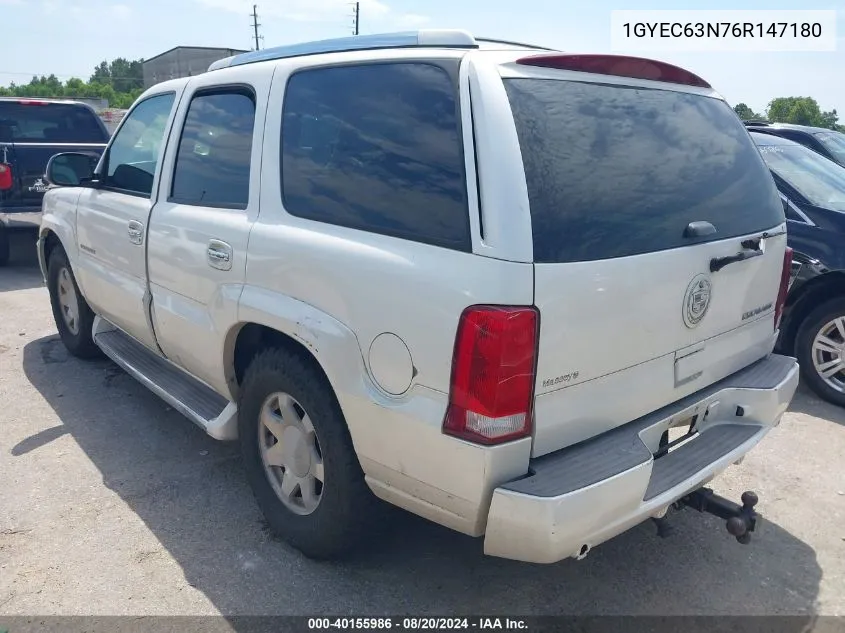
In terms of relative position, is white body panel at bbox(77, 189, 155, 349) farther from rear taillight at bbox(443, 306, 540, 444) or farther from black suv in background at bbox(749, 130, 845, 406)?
black suv in background at bbox(749, 130, 845, 406)

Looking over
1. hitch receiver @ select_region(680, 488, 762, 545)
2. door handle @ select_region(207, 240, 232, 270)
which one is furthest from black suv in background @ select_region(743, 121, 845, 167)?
door handle @ select_region(207, 240, 232, 270)

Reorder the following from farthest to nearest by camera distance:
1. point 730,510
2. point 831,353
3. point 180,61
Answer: point 180,61
point 831,353
point 730,510

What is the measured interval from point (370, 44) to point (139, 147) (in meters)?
1.99

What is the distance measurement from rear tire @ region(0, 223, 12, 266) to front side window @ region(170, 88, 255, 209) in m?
6.32

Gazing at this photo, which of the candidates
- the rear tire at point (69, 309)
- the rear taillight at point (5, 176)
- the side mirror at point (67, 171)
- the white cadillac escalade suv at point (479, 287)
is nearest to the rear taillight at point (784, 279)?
the white cadillac escalade suv at point (479, 287)

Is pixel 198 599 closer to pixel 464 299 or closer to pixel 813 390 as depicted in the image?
pixel 464 299

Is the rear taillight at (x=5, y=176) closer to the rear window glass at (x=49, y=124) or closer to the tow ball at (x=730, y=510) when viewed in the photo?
the rear window glass at (x=49, y=124)

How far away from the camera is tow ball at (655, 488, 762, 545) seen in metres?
2.57

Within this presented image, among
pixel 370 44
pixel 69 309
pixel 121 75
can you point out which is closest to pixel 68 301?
pixel 69 309

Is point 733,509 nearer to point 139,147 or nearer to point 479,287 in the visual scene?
point 479,287

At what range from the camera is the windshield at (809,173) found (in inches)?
201

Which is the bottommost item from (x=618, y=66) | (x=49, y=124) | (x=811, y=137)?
(x=49, y=124)

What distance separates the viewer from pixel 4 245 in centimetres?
872

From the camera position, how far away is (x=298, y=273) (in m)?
2.61
